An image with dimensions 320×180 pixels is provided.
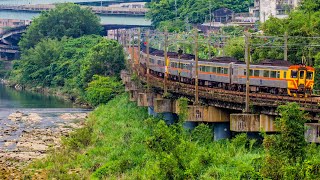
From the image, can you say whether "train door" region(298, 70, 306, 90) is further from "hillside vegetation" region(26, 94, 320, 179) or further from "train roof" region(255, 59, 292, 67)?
"hillside vegetation" region(26, 94, 320, 179)

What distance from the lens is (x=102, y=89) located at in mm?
71625

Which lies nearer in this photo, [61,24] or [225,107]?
[225,107]

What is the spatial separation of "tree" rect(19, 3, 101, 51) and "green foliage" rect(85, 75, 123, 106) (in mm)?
34387

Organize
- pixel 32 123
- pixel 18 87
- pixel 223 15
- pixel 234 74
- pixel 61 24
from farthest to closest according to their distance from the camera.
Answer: pixel 61 24 < pixel 223 15 < pixel 18 87 < pixel 32 123 < pixel 234 74

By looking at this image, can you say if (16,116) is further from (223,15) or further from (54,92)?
(223,15)

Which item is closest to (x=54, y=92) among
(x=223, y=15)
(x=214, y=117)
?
Answer: (x=223, y=15)

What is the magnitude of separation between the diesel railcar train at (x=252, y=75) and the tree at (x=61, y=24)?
185 ft

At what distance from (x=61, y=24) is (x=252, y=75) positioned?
232 ft

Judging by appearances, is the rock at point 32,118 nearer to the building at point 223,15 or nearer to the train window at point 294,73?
the train window at point 294,73

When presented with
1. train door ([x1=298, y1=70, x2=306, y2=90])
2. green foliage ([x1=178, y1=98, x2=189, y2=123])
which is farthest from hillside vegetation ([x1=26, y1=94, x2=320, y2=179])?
train door ([x1=298, y1=70, x2=306, y2=90])

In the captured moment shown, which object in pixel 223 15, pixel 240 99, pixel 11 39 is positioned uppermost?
pixel 223 15

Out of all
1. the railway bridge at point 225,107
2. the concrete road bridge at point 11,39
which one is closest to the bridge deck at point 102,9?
the concrete road bridge at point 11,39

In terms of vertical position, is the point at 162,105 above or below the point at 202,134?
above

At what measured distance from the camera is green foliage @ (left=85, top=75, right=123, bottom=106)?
71250mm
